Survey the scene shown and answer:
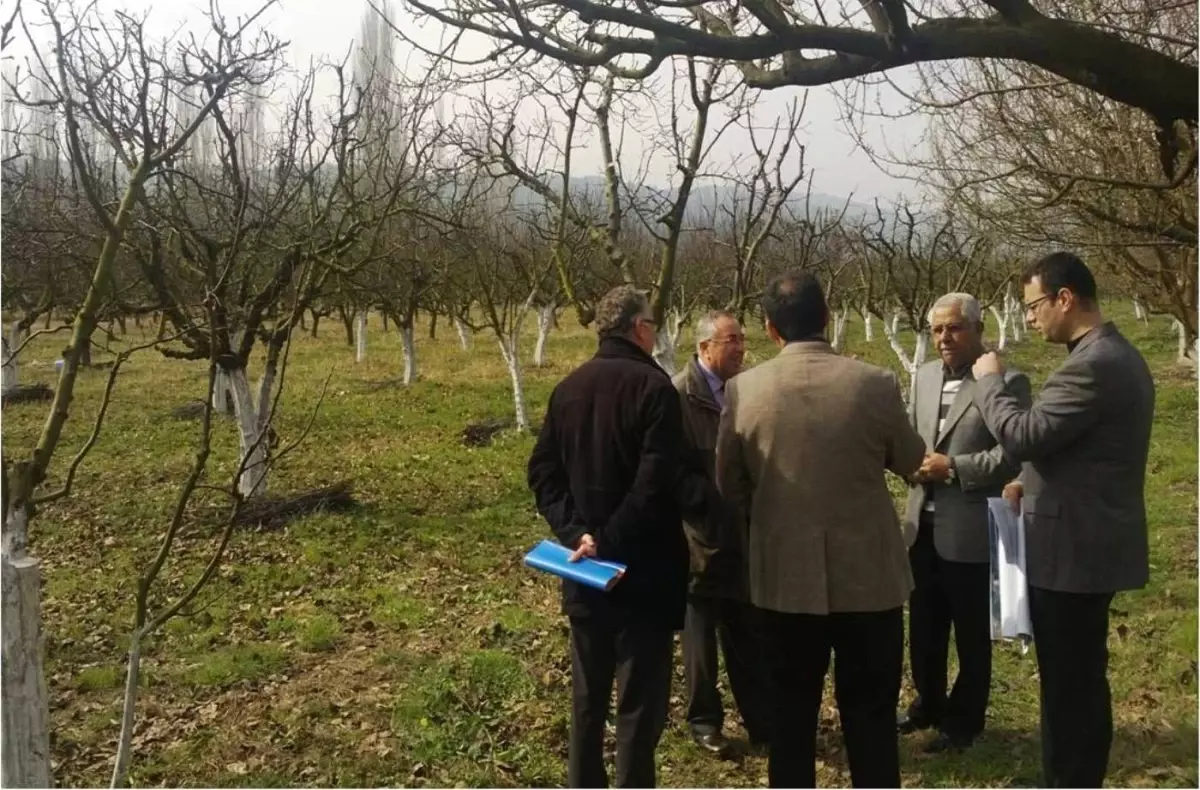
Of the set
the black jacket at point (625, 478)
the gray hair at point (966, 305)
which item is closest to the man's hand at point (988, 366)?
the gray hair at point (966, 305)

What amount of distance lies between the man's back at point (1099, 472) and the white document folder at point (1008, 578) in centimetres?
14

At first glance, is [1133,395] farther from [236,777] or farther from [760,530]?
[236,777]

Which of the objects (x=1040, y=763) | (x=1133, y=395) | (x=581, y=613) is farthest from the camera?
(x=1040, y=763)

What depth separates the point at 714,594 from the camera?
3287 mm

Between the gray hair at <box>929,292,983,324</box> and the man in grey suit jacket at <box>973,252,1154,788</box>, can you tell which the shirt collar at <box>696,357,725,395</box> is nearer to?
the gray hair at <box>929,292,983,324</box>

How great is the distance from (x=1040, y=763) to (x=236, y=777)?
126 inches

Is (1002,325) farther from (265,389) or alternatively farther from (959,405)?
(959,405)

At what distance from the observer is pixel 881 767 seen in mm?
2713

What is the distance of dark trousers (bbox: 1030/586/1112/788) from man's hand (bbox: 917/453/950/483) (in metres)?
0.59

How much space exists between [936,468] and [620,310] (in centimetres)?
135

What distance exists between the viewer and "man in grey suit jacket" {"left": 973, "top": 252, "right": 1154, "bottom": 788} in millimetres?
2648

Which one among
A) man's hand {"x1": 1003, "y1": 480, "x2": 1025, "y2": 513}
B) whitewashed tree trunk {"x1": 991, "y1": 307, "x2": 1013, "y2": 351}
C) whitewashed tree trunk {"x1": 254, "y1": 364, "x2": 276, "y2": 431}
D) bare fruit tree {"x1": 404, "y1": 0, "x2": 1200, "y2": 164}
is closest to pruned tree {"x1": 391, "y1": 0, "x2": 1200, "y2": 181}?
bare fruit tree {"x1": 404, "y1": 0, "x2": 1200, "y2": 164}

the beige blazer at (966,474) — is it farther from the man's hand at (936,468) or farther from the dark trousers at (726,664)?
the dark trousers at (726,664)

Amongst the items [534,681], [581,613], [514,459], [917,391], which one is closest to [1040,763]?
[917,391]
